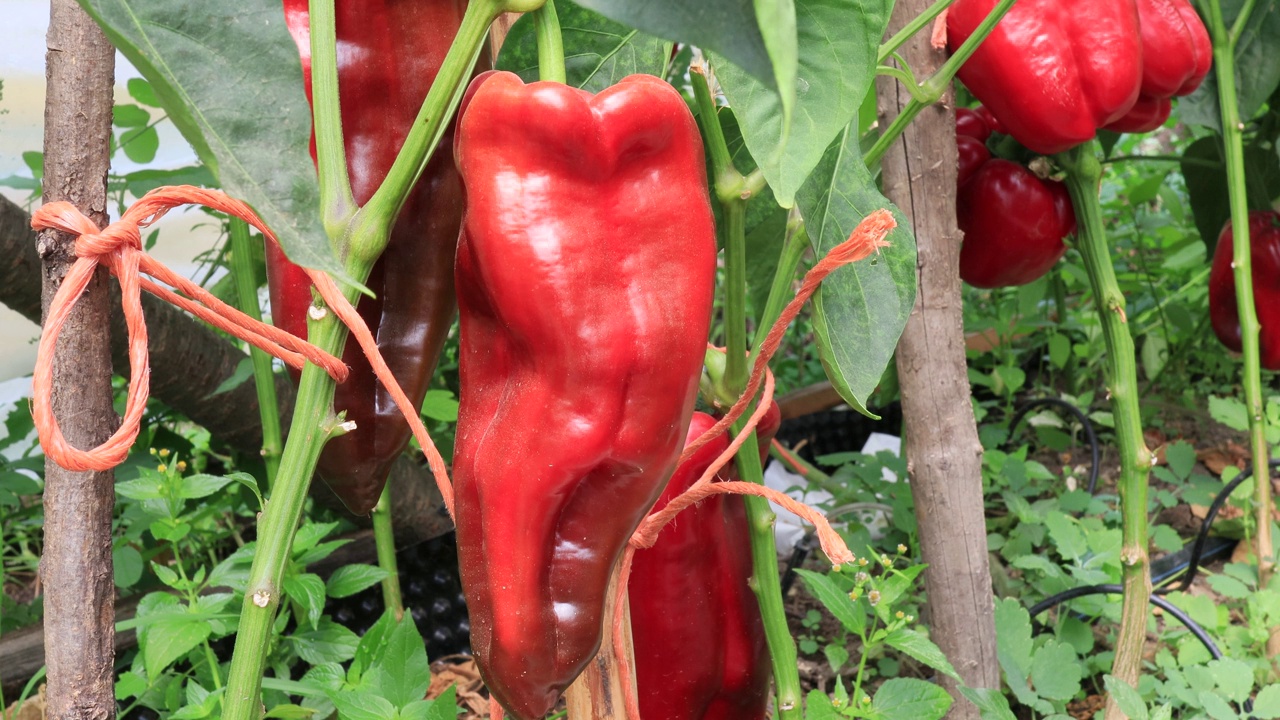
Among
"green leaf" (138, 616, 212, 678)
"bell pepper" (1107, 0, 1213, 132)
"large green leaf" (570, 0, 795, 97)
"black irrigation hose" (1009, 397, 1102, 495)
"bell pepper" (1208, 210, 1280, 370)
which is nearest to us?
"large green leaf" (570, 0, 795, 97)

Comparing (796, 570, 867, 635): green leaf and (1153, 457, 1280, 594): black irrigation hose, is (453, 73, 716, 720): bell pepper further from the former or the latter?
(1153, 457, 1280, 594): black irrigation hose

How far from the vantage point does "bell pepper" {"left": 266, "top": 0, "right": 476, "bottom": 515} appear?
474mm

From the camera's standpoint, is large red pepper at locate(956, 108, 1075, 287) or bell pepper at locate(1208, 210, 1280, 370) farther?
bell pepper at locate(1208, 210, 1280, 370)

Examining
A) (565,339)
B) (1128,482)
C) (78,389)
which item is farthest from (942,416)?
(78,389)

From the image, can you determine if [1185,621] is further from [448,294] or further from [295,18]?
[295,18]

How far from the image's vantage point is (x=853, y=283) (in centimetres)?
55

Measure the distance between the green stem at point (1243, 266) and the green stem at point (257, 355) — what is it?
0.84 metres

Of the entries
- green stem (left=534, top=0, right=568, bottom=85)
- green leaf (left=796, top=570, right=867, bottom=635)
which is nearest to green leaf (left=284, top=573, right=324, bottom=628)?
green leaf (left=796, top=570, right=867, bottom=635)

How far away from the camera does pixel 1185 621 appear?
894 mm

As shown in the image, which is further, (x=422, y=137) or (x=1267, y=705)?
(x=1267, y=705)

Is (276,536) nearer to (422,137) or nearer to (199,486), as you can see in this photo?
(422,137)

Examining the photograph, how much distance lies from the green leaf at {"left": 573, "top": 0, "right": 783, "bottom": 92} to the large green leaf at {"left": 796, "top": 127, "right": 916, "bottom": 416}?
0.22 meters

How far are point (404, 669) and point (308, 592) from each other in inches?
4.5

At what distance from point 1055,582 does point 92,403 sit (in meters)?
0.88
